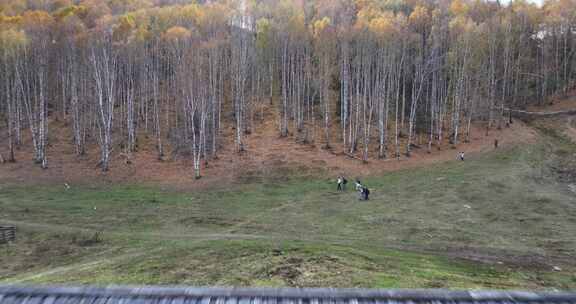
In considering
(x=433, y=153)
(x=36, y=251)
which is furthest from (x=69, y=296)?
(x=433, y=153)

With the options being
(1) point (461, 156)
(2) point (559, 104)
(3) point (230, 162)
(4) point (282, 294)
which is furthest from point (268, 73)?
(4) point (282, 294)

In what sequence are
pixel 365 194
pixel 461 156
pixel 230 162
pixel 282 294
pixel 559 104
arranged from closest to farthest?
pixel 282 294 < pixel 365 194 < pixel 230 162 < pixel 461 156 < pixel 559 104

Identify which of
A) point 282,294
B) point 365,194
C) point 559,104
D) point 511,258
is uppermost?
point 559,104

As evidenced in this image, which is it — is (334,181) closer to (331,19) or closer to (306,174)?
(306,174)

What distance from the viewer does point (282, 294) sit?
7.86 meters

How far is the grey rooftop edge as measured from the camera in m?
7.71

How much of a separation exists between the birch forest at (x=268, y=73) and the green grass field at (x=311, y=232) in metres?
8.87

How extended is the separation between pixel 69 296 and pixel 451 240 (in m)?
18.8

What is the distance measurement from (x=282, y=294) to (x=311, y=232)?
1556 centimetres

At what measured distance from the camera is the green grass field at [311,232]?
1585 centimetres

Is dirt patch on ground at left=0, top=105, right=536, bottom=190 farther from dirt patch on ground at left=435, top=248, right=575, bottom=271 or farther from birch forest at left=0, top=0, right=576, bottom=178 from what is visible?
dirt patch on ground at left=435, top=248, right=575, bottom=271

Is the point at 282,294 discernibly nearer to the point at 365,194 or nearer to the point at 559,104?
the point at 365,194

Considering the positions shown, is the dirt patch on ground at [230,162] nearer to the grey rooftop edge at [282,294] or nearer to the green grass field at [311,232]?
the green grass field at [311,232]

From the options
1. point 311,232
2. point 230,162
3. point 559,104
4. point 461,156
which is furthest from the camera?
point 559,104
